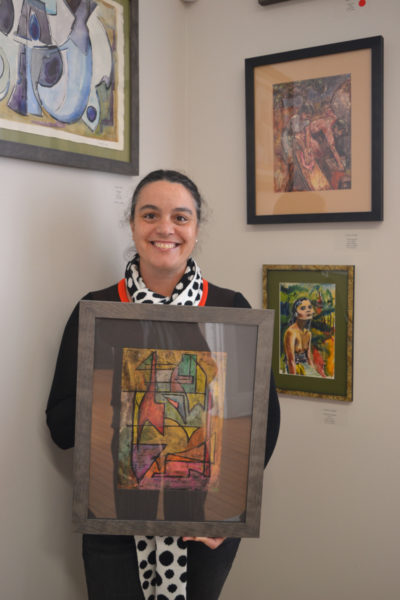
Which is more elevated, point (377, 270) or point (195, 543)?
point (377, 270)

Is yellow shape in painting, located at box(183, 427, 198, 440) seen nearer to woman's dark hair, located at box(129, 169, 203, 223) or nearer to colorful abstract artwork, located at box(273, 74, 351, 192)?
woman's dark hair, located at box(129, 169, 203, 223)

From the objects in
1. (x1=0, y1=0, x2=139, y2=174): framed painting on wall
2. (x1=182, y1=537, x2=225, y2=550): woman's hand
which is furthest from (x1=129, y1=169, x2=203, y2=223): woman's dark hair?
(x1=182, y1=537, x2=225, y2=550): woman's hand

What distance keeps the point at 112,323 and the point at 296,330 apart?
85 cm

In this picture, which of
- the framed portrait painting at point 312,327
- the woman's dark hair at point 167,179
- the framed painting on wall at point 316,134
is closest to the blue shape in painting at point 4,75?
the woman's dark hair at point 167,179

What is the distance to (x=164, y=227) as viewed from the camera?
1495 mm

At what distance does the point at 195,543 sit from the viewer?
1.47m

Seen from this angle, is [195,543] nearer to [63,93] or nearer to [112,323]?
[112,323]

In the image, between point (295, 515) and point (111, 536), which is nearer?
point (111, 536)

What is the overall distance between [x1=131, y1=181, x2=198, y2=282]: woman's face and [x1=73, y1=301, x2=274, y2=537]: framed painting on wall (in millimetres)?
246

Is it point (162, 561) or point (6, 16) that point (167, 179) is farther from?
point (162, 561)

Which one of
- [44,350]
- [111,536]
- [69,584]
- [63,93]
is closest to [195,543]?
[111,536]

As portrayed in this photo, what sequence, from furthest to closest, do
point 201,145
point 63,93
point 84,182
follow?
point 201,145 → point 84,182 → point 63,93

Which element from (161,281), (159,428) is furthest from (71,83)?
(159,428)

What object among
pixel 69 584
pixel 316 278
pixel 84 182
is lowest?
pixel 69 584
